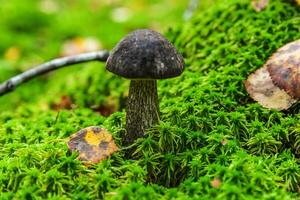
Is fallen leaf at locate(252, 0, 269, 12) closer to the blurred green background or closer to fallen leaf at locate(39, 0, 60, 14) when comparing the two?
the blurred green background

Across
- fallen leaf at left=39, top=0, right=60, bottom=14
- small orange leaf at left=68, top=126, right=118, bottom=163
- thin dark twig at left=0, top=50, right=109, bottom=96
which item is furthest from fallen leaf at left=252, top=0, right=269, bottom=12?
fallen leaf at left=39, top=0, right=60, bottom=14

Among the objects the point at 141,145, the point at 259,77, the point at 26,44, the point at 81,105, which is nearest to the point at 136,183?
the point at 141,145

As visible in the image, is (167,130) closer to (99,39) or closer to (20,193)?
(20,193)

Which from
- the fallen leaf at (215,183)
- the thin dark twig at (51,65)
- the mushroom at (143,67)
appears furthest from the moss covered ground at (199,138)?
the thin dark twig at (51,65)

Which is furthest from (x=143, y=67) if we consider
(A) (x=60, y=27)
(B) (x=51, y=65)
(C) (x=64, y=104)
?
(A) (x=60, y=27)

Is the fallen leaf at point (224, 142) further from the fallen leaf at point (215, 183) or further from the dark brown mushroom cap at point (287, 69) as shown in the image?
the dark brown mushroom cap at point (287, 69)

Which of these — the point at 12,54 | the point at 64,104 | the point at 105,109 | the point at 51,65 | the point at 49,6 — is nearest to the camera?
the point at 51,65

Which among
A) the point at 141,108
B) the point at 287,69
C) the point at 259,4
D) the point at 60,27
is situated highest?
the point at 60,27

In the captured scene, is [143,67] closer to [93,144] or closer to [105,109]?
[93,144]
